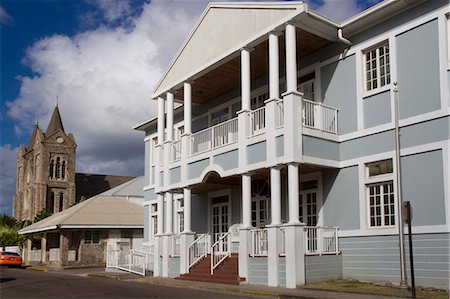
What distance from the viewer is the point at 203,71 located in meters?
21.9

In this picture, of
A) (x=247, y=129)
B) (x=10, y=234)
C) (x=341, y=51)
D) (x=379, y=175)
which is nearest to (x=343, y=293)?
(x=379, y=175)

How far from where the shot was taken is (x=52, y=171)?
86062 millimetres

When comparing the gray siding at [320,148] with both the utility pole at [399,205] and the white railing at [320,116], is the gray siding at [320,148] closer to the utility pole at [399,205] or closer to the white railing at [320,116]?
the white railing at [320,116]

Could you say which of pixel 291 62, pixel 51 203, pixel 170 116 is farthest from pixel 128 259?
pixel 51 203

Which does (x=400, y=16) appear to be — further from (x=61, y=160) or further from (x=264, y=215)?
(x=61, y=160)

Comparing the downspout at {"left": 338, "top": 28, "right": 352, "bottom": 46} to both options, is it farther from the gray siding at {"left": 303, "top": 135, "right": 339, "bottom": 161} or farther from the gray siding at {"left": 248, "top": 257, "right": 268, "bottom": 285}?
the gray siding at {"left": 248, "top": 257, "right": 268, "bottom": 285}

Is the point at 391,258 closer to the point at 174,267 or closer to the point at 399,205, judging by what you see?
the point at 399,205

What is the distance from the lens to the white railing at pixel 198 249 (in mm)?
21906

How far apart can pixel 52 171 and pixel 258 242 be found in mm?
73095

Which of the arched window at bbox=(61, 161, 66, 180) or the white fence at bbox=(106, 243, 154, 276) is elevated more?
the arched window at bbox=(61, 161, 66, 180)

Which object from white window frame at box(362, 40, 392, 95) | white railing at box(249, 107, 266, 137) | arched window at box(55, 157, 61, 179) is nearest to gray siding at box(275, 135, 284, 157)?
white railing at box(249, 107, 266, 137)

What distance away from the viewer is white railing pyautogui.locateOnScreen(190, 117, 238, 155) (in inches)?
836

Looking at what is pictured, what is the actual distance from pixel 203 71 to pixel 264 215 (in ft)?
19.9

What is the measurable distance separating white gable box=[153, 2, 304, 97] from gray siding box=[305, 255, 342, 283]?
742cm
